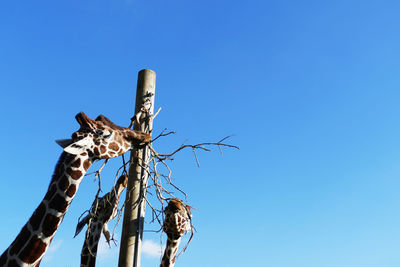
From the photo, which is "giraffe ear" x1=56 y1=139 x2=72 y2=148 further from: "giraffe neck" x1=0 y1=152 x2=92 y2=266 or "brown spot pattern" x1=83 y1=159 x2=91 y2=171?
"brown spot pattern" x1=83 y1=159 x2=91 y2=171

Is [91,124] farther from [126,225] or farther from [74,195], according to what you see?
[126,225]

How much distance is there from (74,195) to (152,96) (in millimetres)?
2069

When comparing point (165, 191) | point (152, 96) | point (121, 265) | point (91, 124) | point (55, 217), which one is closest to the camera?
point (55, 217)

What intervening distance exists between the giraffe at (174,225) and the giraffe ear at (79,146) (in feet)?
5.53

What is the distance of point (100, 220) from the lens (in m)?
5.41

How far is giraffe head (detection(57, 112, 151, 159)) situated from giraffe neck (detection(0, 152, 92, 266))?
0.11 meters

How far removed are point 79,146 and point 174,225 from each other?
2.06 meters

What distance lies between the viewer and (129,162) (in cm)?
511

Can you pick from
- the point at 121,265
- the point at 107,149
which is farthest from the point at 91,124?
the point at 121,265

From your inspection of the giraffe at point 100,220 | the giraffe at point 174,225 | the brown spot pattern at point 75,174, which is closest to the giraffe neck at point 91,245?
the giraffe at point 100,220

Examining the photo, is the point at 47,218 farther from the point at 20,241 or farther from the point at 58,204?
the point at 20,241

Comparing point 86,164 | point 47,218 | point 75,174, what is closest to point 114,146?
point 86,164

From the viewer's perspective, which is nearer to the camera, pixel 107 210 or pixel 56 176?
pixel 56 176

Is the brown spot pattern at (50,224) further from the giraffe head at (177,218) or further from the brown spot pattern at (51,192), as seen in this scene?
the giraffe head at (177,218)
